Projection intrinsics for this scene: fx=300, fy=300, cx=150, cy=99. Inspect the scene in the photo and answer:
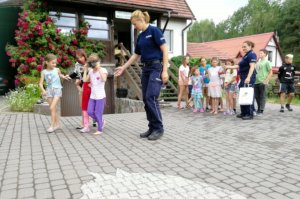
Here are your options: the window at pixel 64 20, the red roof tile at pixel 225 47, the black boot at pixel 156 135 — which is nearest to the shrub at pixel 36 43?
the window at pixel 64 20

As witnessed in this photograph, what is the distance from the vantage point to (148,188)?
311cm

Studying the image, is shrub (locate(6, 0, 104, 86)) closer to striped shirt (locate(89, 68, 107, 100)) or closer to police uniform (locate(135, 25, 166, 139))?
striped shirt (locate(89, 68, 107, 100))

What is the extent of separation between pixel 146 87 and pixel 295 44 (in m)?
46.5

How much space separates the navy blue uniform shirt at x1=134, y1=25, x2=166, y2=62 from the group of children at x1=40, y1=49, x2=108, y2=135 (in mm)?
974

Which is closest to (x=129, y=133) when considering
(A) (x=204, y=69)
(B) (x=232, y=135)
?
(B) (x=232, y=135)

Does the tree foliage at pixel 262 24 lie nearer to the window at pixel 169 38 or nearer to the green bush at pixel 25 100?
the window at pixel 169 38

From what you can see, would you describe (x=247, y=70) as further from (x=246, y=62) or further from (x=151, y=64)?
(x=151, y=64)

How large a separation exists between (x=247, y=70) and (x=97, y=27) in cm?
901

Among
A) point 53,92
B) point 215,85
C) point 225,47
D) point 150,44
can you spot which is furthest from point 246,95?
point 225,47

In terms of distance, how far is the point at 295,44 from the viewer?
45406 millimetres

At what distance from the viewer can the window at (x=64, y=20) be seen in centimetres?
1307

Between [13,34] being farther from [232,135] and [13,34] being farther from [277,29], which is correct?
[277,29]

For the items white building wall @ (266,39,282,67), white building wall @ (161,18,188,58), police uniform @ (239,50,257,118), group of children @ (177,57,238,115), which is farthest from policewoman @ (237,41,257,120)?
white building wall @ (266,39,282,67)

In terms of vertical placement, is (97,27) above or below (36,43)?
above
